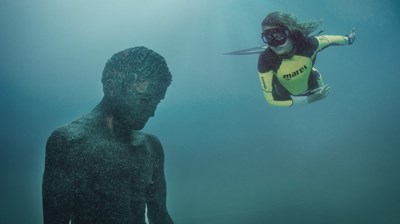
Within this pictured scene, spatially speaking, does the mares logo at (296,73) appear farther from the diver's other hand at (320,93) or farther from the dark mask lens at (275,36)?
the dark mask lens at (275,36)

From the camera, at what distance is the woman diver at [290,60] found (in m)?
5.79

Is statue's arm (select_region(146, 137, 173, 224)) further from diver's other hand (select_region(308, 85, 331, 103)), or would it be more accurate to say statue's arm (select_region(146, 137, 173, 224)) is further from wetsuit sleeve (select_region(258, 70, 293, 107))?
diver's other hand (select_region(308, 85, 331, 103))

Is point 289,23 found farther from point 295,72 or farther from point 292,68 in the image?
point 295,72

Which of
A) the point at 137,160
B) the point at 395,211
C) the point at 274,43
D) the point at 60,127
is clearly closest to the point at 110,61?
the point at 60,127

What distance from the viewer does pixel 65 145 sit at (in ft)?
6.81

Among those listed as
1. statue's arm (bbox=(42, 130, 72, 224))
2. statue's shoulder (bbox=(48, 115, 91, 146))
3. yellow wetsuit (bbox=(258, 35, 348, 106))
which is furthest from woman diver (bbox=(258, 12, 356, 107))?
statue's arm (bbox=(42, 130, 72, 224))

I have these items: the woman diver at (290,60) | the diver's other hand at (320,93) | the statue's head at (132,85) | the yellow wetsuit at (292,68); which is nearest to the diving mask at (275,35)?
the woman diver at (290,60)

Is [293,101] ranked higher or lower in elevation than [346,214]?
higher

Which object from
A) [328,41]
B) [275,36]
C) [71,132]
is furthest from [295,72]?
[71,132]

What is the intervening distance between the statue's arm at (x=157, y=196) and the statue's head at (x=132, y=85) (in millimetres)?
446

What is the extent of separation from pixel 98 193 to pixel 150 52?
42.8 inches

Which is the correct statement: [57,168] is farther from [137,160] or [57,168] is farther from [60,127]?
[137,160]

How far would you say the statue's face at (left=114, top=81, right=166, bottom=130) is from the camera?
7.91 ft

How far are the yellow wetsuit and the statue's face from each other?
14.2ft
